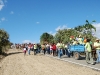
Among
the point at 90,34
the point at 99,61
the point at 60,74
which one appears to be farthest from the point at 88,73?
the point at 90,34

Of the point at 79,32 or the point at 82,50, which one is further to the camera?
the point at 79,32

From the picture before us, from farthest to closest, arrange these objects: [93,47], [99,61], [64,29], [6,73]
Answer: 1. [64,29]
2. [93,47]
3. [99,61]
4. [6,73]

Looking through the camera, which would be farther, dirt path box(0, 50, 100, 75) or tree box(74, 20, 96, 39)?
tree box(74, 20, 96, 39)

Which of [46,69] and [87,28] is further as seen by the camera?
[87,28]

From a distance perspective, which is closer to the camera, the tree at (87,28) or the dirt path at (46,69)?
the dirt path at (46,69)

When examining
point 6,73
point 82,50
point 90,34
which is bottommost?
point 6,73

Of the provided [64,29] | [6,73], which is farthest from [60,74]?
[64,29]

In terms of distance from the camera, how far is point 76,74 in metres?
13.0

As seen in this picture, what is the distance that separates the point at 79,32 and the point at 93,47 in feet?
97.1

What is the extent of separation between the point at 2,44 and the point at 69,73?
3237 centimetres

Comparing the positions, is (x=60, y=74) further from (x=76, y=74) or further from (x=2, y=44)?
(x=2, y=44)

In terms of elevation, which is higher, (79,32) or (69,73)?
(79,32)

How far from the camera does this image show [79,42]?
21609 millimetres

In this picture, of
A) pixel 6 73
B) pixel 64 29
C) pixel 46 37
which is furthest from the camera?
pixel 46 37
